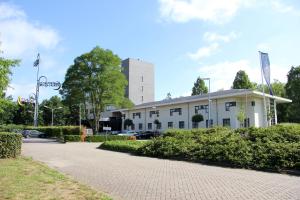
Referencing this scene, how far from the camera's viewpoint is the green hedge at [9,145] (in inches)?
675

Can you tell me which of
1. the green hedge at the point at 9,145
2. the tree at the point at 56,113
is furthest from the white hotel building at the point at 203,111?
the green hedge at the point at 9,145

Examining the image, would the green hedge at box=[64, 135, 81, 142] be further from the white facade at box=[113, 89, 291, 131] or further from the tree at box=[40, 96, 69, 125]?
the tree at box=[40, 96, 69, 125]

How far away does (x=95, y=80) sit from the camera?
137 ft

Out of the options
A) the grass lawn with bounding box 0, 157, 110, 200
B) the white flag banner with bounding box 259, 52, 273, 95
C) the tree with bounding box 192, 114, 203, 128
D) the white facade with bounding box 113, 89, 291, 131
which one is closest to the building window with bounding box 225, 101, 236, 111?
the white facade with bounding box 113, 89, 291, 131

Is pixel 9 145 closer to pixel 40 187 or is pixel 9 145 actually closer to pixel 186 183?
pixel 40 187

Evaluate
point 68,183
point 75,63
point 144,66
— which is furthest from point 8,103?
point 144,66

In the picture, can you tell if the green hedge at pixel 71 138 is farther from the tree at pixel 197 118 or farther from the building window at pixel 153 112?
the building window at pixel 153 112

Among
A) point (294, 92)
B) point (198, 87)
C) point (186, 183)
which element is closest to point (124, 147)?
point (186, 183)

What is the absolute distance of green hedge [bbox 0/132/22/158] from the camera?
17.1 metres

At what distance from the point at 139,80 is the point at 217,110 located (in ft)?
137

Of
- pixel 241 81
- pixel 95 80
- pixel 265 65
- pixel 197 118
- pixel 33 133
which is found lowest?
pixel 33 133

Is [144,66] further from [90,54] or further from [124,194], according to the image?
[124,194]

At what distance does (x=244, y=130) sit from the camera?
65.0 ft

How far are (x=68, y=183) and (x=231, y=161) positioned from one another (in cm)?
823
